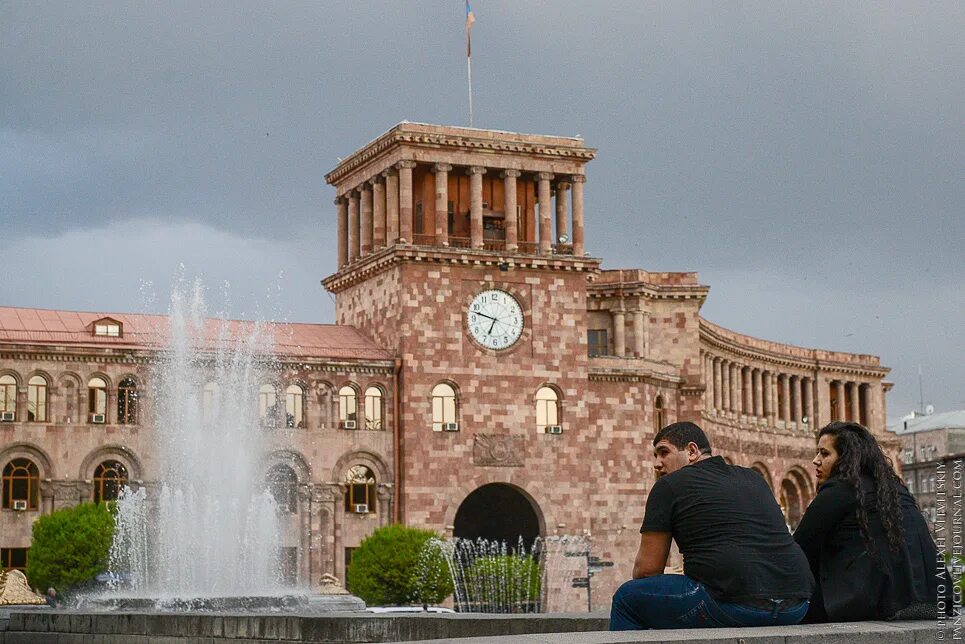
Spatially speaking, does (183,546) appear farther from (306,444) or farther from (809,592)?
(809,592)

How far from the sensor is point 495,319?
60219 mm

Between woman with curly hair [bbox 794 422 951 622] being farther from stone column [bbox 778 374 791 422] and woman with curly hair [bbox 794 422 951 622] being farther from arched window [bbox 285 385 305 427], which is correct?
stone column [bbox 778 374 791 422]

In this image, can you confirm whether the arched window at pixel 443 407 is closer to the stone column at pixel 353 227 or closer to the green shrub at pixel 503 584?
the green shrub at pixel 503 584

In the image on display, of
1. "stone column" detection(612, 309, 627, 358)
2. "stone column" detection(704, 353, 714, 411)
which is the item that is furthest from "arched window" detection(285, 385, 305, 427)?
"stone column" detection(704, 353, 714, 411)

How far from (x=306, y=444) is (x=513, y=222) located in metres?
11.4

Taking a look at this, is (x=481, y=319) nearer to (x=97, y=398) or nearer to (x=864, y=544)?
(x=97, y=398)

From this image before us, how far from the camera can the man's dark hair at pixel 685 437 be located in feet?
40.0

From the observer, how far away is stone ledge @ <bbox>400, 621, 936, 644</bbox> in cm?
975

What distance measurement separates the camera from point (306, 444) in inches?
2251

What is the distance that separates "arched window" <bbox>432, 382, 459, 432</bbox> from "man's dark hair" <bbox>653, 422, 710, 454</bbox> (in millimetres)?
46336

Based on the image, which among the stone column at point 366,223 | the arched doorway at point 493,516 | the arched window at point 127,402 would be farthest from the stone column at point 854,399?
the arched window at point 127,402

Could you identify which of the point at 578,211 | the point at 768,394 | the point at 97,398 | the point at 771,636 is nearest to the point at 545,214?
the point at 578,211

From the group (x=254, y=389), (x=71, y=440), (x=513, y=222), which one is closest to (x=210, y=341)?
(x=254, y=389)

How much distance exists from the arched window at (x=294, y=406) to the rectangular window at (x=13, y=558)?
10.0 metres
